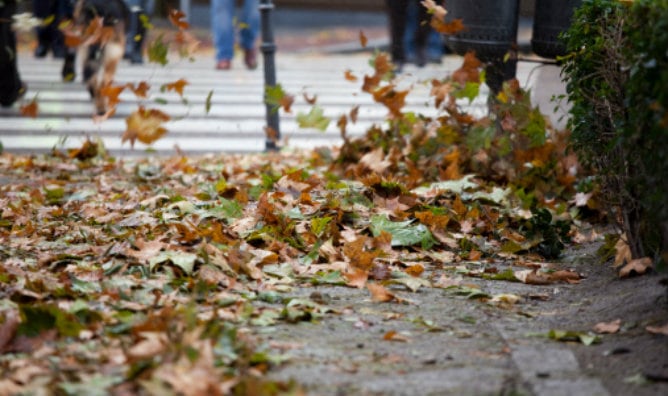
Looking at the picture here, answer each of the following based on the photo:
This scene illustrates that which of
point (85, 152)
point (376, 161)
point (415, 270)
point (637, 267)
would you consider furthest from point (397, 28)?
point (637, 267)

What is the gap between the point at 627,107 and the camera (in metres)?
3.29

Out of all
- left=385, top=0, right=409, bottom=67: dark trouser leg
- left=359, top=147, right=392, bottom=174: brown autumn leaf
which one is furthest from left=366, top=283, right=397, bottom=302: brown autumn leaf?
left=385, top=0, right=409, bottom=67: dark trouser leg

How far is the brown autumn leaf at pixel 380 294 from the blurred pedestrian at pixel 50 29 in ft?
28.9

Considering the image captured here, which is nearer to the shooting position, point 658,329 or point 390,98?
point 658,329

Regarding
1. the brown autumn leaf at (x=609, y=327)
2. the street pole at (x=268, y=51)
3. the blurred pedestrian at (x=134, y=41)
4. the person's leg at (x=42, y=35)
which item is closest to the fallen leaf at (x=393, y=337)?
the brown autumn leaf at (x=609, y=327)

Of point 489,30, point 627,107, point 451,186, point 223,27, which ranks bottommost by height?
point 223,27

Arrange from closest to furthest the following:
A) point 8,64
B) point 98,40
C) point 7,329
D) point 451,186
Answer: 1. point 7,329
2. point 451,186
3. point 98,40
4. point 8,64

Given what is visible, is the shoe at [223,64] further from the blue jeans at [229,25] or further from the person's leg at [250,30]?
the person's leg at [250,30]

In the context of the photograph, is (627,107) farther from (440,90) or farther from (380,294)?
(440,90)

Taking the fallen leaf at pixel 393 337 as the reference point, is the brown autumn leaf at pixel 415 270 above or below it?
below

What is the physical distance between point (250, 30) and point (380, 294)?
31.5 feet

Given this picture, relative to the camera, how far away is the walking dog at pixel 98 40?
5.85 metres

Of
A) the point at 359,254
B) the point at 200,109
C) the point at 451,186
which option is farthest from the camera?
the point at 200,109

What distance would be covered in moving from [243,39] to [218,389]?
11080 mm
